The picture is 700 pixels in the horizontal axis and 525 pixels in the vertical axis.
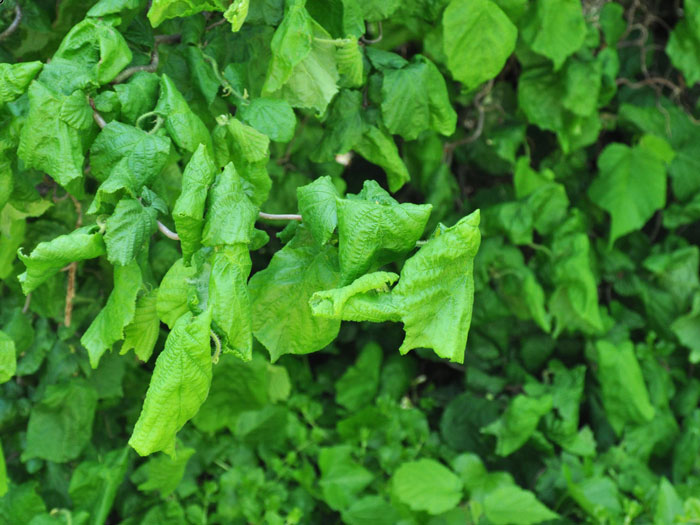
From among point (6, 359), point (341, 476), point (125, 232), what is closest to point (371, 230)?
point (125, 232)

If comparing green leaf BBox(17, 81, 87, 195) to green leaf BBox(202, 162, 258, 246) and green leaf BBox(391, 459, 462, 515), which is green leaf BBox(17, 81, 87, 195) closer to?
green leaf BBox(202, 162, 258, 246)

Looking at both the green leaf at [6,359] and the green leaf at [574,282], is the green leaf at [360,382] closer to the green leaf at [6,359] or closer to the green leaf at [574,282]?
the green leaf at [574,282]

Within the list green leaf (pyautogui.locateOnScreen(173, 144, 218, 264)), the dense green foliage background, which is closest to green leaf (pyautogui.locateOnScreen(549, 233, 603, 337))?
the dense green foliage background

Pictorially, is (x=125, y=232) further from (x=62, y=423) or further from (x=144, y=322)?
(x=62, y=423)

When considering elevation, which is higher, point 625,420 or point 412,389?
point 625,420

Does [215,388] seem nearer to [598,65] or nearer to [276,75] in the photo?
[276,75]

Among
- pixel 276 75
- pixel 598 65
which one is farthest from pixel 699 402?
pixel 276 75

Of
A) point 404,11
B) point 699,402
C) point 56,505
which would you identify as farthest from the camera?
point 699,402
